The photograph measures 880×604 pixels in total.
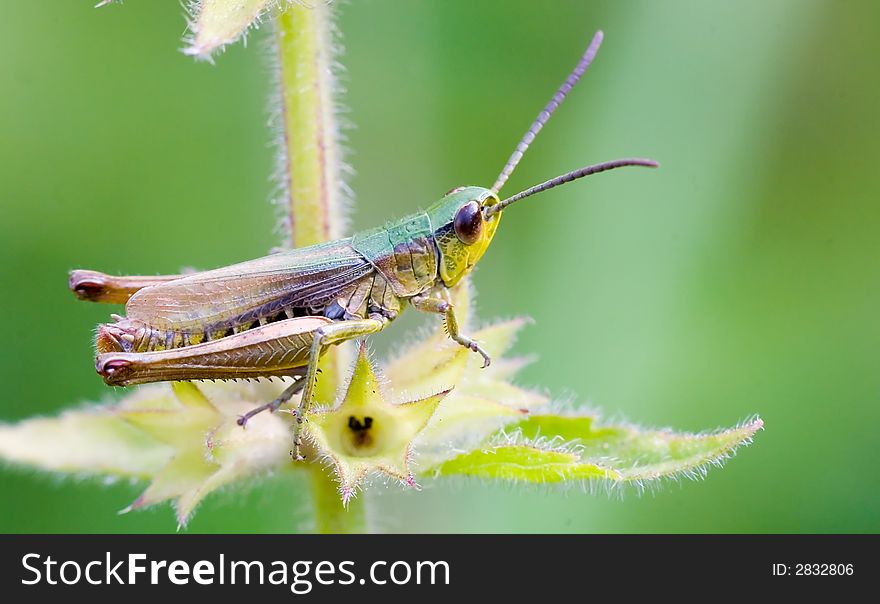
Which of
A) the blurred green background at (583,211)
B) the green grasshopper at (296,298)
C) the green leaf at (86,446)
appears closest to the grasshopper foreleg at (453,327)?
the green grasshopper at (296,298)

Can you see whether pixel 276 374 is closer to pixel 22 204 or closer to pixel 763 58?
pixel 22 204

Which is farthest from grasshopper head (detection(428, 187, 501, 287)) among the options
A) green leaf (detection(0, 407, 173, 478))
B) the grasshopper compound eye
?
green leaf (detection(0, 407, 173, 478))

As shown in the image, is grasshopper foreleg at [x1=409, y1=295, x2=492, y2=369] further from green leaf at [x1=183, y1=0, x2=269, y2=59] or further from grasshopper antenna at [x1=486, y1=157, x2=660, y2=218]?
green leaf at [x1=183, y1=0, x2=269, y2=59]

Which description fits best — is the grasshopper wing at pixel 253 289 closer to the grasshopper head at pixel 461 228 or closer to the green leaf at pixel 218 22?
the grasshopper head at pixel 461 228

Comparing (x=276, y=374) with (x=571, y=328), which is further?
(x=571, y=328)

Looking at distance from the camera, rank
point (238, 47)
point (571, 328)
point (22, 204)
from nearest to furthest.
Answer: point (571, 328) → point (22, 204) → point (238, 47)

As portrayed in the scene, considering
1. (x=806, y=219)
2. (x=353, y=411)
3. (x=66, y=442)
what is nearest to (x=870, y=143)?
(x=806, y=219)
